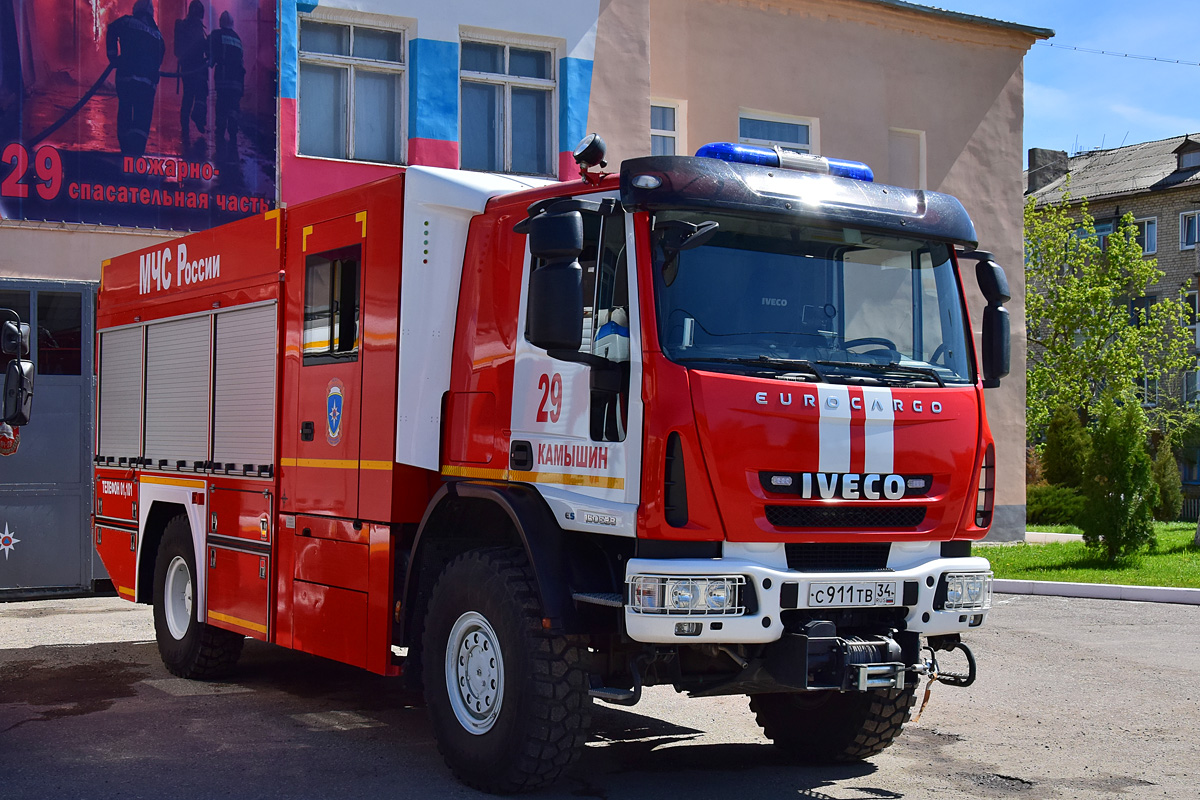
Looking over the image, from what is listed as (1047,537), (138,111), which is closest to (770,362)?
(138,111)

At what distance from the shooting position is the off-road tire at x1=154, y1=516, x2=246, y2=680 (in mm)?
9203

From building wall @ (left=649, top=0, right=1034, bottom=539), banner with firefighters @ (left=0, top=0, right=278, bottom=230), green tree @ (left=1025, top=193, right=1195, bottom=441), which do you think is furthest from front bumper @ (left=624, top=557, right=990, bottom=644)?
green tree @ (left=1025, top=193, right=1195, bottom=441)

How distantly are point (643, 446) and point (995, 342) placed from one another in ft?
7.33

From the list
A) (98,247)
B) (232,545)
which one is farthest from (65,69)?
(232,545)

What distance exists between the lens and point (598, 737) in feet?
24.8

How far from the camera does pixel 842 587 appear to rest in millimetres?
5883

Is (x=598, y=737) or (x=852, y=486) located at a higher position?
(x=852, y=486)

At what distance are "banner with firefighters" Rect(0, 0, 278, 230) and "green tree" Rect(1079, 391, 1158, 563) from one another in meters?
10.8

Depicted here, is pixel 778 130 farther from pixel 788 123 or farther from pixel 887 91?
pixel 887 91

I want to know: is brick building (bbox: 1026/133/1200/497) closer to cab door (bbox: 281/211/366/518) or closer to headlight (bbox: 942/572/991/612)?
headlight (bbox: 942/572/991/612)

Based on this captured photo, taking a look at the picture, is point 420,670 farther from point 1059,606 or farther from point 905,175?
point 905,175

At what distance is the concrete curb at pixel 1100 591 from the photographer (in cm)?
1454

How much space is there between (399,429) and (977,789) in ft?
10.9

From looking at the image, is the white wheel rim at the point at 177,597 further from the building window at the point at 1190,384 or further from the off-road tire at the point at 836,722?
the building window at the point at 1190,384
